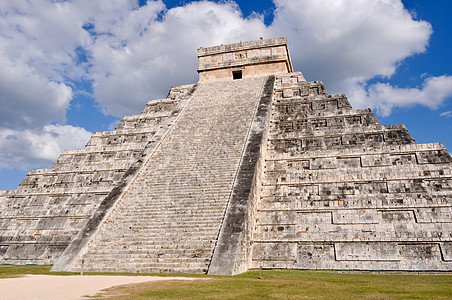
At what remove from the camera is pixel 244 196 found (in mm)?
9734

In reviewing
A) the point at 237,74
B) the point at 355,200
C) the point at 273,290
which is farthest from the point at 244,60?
the point at 273,290

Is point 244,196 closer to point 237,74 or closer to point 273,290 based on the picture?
point 273,290

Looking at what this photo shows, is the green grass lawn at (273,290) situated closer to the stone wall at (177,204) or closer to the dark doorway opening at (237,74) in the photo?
the stone wall at (177,204)

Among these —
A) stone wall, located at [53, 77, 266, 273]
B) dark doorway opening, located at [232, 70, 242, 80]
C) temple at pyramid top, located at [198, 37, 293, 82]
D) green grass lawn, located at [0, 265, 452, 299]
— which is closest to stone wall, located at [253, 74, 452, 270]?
stone wall, located at [53, 77, 266, 273]

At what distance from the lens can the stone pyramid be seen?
8969 millimetres

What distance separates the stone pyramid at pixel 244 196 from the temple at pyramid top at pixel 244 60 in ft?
13.3

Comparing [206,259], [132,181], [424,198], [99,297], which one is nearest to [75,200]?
[132,181]

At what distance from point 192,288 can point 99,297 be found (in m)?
1.52

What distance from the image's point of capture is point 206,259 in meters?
8.16

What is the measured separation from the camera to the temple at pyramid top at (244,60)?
19.9m

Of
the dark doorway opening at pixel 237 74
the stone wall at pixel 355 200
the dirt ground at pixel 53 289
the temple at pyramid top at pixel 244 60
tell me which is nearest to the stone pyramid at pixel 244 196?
the stone wall at pixel 355 200

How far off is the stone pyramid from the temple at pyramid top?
159 inches

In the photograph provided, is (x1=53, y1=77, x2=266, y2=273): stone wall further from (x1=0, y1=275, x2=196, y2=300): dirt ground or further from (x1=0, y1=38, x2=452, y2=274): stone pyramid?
(x1=0, y1=275, x2=196, y2=300): dirt ground

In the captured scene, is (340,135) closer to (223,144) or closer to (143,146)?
(223,144)
